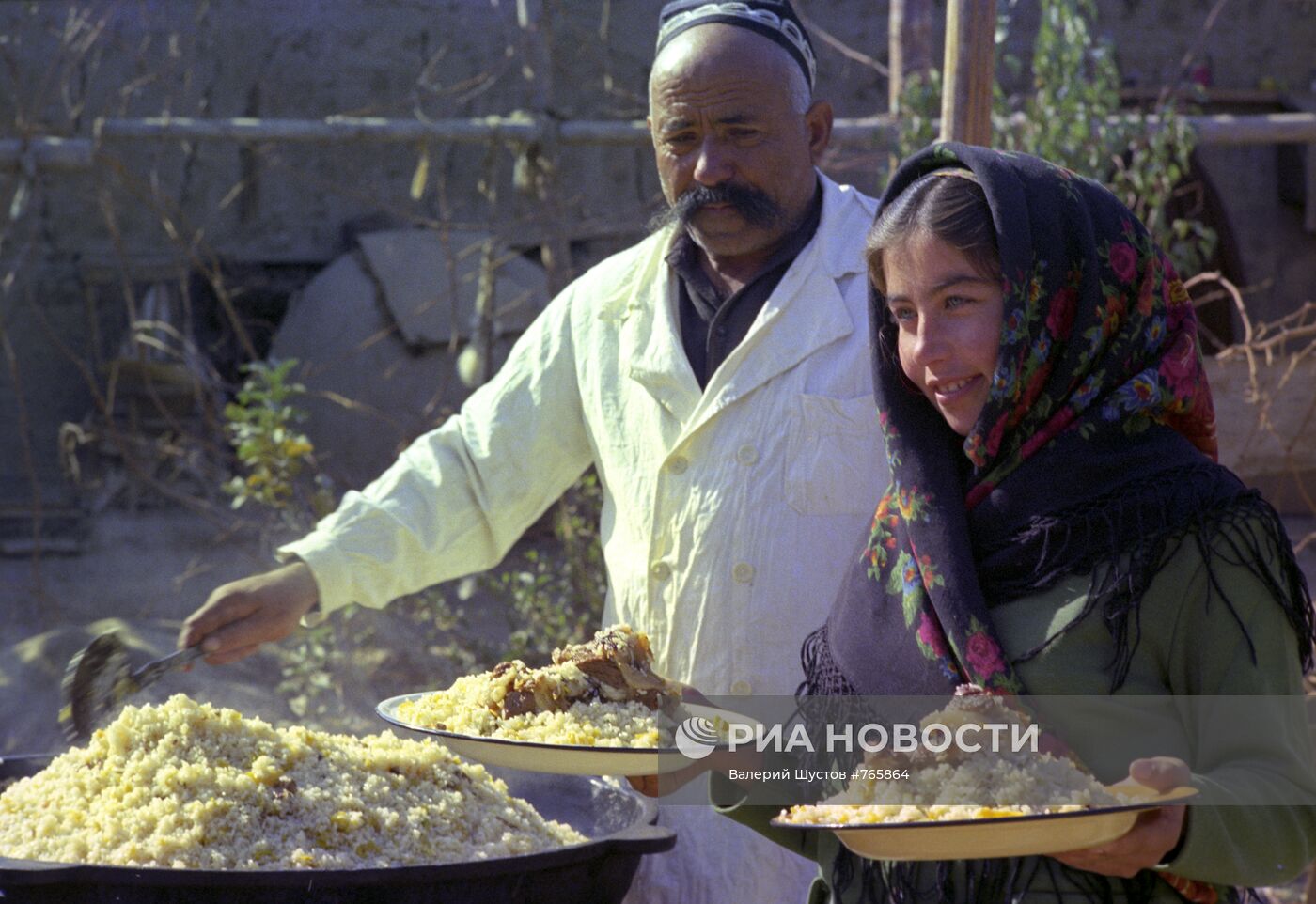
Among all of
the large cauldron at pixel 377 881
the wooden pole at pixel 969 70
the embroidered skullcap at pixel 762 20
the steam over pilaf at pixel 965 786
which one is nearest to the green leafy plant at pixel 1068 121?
the wooden pole at pixel 969 70

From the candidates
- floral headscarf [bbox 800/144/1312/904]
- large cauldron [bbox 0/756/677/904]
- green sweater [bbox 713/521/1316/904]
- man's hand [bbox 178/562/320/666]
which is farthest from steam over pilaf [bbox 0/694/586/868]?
green sweater [bbox 713/521/1316/904]

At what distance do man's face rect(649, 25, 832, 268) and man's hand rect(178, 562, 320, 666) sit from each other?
3.24ft

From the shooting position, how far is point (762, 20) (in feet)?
8.99

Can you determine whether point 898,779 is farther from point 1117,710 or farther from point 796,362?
point 796,362

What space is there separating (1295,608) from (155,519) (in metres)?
6.46

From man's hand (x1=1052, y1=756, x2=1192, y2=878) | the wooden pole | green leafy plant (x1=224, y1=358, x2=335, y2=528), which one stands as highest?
the wooden pole

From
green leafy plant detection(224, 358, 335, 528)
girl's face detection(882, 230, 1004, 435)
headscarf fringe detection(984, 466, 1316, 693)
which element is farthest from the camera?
green leafy plant detection(224, 358, 335, 528)

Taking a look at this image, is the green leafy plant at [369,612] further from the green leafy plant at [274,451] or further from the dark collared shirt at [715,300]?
the dark collared shirt at [715,300]

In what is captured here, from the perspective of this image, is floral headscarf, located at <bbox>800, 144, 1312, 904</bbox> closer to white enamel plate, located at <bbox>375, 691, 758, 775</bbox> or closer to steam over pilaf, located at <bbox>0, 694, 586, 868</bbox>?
white enamel plate, located at <bbox>375, 691, 758, 775</bbox>

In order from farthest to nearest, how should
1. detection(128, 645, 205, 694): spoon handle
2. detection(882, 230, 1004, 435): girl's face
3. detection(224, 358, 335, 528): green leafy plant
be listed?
detection(224, 358, 335, 528): green leafy plant
detection(128, 645, 205, 694): spoon handle
detection(882, 230, 1004, 435): girl's face

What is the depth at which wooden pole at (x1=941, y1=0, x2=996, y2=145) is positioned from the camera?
126 inches

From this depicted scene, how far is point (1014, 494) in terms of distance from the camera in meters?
1.91

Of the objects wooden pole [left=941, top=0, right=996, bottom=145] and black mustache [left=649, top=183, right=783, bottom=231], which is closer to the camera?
black mustache [left=649, top=183, right=783, bottom=231]

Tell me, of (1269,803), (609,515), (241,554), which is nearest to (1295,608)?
(1269,803)
